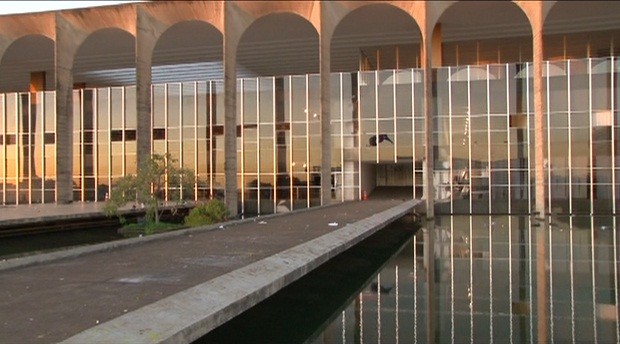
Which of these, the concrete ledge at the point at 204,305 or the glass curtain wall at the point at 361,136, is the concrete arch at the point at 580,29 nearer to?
the glass curtain wall at the point at 361,136

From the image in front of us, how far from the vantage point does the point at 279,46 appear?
3366 centimetres

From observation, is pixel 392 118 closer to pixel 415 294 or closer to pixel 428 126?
A: pixel 428 126

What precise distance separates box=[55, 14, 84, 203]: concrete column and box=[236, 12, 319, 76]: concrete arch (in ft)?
30.7

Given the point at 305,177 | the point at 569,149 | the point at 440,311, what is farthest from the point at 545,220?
the point at 440,311

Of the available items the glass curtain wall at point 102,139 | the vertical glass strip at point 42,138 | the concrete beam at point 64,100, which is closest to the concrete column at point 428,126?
the glass curtain wall at point 102,139

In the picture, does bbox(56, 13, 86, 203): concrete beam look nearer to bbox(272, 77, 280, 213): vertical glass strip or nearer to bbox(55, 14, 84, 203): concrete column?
bbox(55, 14, 84, 203): concrete column

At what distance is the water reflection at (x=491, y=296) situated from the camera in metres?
7.02

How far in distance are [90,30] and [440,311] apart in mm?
28462

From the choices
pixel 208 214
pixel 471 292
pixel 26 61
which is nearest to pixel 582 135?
pixel 208 214

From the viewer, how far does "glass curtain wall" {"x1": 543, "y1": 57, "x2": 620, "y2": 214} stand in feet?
91.6

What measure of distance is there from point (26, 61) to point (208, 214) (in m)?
24.6

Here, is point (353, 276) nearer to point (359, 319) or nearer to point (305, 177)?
point (359, 319)

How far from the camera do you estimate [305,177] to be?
3102 centimetres

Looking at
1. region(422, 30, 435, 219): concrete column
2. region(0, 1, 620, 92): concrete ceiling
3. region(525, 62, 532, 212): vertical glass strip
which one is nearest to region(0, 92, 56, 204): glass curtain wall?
region(0, 1, 620, 92): concrete ceiling
